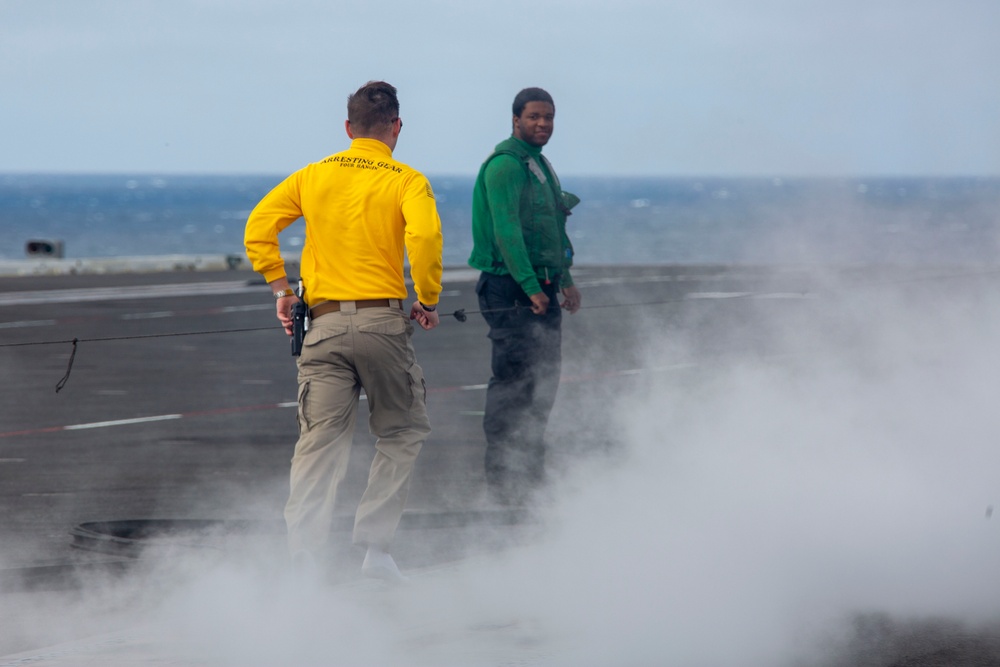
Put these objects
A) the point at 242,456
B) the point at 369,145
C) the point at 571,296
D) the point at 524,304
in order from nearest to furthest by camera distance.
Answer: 1. the point at 369,145
2. the point at 524,304
3. the point at 571,296
4. the point at 242,456

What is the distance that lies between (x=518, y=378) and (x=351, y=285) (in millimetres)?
1982

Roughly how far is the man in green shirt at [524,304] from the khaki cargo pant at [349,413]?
1.54 metres

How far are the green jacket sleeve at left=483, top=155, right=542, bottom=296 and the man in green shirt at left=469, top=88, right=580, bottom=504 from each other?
0.03m

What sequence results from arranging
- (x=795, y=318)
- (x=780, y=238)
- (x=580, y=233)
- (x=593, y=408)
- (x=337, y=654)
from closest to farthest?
(x=337, y=654), (x=780, y=238), (x=593, y=408), (x=795, y=318), (x=580, y=233)

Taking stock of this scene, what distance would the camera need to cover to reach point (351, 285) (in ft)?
16.8

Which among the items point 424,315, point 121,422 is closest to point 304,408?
point 424,315

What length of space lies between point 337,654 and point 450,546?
71.6 inches

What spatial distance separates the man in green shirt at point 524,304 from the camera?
22.4 ft

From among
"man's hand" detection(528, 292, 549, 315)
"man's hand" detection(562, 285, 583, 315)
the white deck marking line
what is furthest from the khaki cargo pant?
the white deck marking line

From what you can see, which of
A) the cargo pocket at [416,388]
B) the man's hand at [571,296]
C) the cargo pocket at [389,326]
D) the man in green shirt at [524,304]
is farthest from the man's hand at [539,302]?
the cargo pocket at [389,326]

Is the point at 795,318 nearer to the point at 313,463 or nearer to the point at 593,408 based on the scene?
the point at 593,408

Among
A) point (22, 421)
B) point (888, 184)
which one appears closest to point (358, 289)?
point (888, 184)

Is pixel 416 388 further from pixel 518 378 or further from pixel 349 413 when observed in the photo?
pixel 518 378

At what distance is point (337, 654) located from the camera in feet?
14.0
